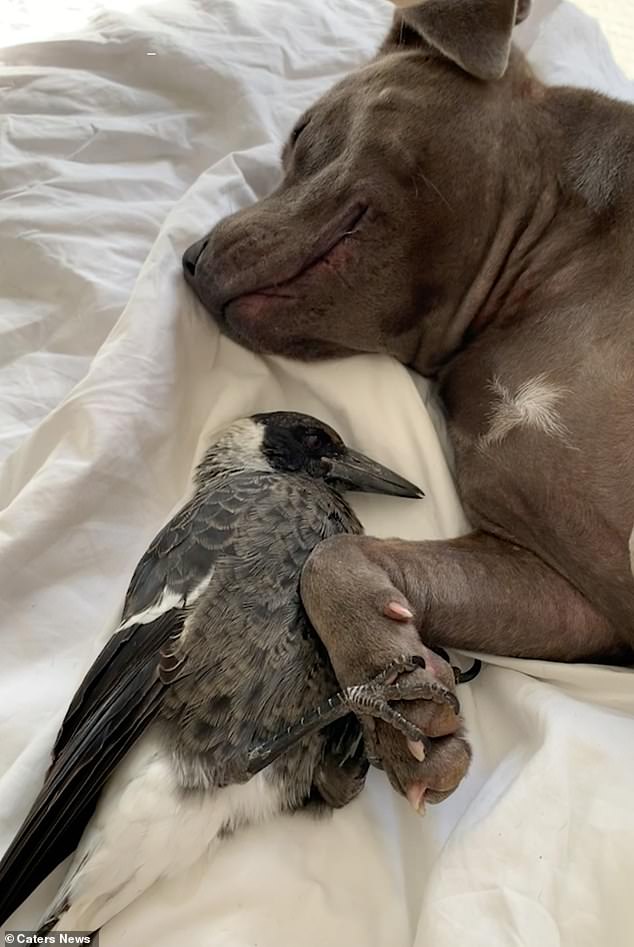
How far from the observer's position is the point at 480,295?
4.42ft

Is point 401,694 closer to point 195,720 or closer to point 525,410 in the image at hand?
point 195,720

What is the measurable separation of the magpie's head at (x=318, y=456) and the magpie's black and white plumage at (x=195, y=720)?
0.37ft

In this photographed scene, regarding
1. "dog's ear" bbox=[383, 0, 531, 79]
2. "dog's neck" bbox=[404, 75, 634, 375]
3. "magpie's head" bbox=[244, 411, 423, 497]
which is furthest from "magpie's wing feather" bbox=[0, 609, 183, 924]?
"dog's ear" bbox=[383, 0, 531, 79]

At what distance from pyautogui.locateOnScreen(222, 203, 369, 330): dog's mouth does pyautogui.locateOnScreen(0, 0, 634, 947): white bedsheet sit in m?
0.07

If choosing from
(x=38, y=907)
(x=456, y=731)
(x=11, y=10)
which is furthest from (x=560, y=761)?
(x=11, y=10)

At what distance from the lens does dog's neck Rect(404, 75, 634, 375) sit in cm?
128

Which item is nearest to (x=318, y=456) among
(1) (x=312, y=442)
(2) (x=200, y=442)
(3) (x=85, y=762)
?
(1) (x=312, y=442)

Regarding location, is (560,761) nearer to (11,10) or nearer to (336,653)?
(336,653)

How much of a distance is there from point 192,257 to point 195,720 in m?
0.71

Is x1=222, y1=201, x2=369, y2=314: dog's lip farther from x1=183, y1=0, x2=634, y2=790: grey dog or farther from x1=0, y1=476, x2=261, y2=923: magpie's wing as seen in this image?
x1=0, y1=476, x2=261, y2=923: magpie's wing

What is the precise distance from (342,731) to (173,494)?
1.45 feet

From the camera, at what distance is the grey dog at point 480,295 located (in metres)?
1.18

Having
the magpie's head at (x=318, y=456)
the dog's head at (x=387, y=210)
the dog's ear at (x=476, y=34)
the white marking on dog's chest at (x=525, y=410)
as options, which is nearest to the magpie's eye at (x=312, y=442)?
the magpie's head at (x=318, y=456)

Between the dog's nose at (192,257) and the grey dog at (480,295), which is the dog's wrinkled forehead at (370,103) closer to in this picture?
the grey dog at (480,295)
